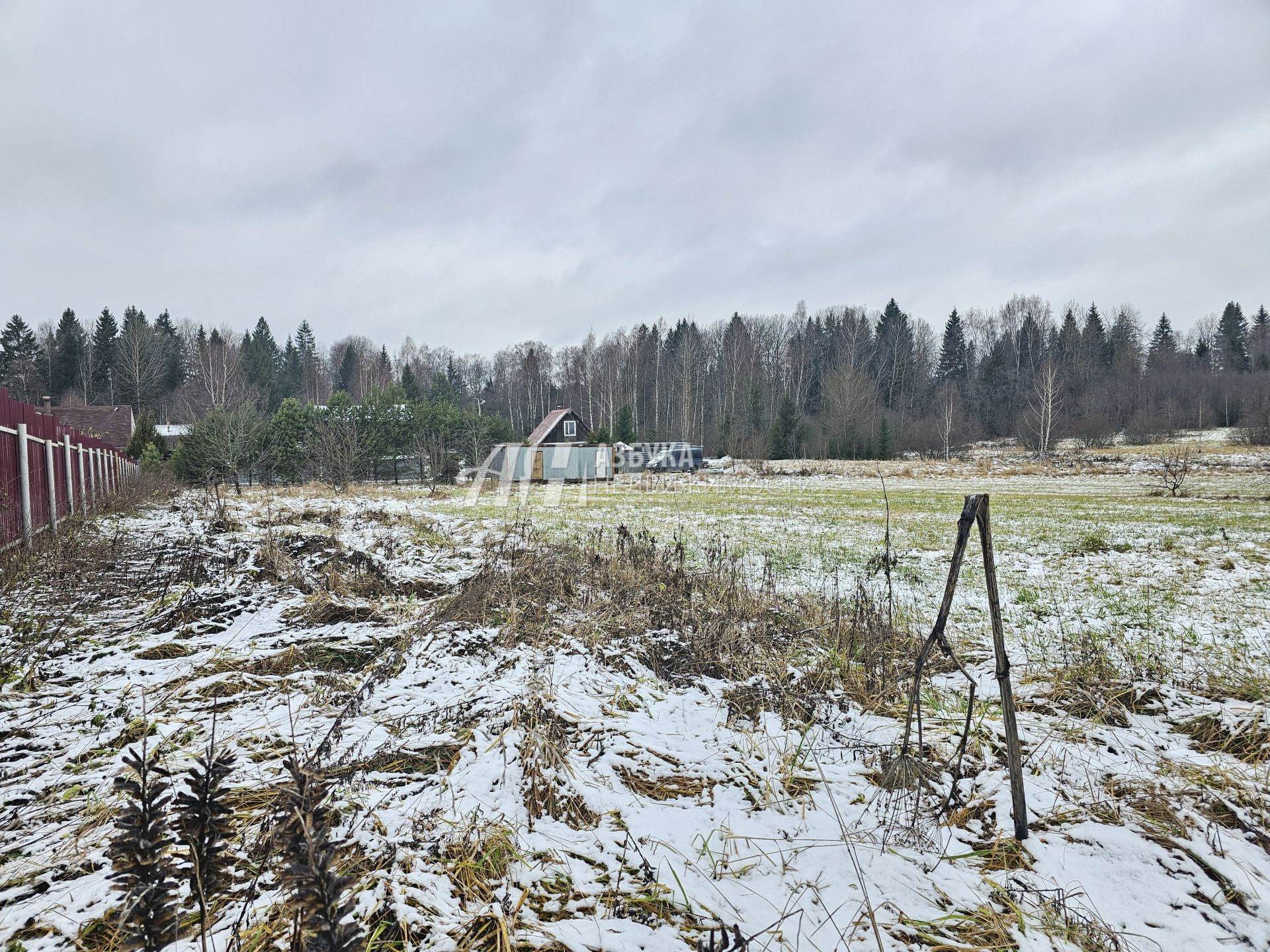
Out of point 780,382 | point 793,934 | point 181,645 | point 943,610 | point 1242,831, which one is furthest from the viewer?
point 780,382

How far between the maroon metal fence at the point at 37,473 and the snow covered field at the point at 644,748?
34.1 inches

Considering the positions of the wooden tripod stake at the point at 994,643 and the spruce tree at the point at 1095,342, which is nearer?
the wooden tripod stake at the point at 994,643

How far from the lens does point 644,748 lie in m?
2.40

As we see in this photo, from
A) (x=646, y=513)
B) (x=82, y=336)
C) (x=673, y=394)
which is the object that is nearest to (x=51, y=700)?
(x=646, y=513)

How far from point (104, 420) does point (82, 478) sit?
25.6m

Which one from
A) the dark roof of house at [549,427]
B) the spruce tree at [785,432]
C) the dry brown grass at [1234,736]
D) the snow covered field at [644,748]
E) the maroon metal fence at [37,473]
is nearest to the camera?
the snow covered field at [644,748]

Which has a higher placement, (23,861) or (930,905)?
(23,861)

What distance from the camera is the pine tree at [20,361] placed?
44281 mm

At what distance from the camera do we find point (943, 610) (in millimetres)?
1646

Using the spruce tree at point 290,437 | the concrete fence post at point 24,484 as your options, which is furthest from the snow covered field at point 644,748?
the spruce tree at point 290,437

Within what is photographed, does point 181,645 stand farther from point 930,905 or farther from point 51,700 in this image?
point 930,905

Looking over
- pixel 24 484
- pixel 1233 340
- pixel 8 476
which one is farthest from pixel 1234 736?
pixel 1233 340

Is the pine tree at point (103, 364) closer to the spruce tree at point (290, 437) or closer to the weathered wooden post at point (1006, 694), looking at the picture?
the spruce tree at point (290, 437)

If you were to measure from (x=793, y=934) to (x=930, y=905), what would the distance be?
430mm
